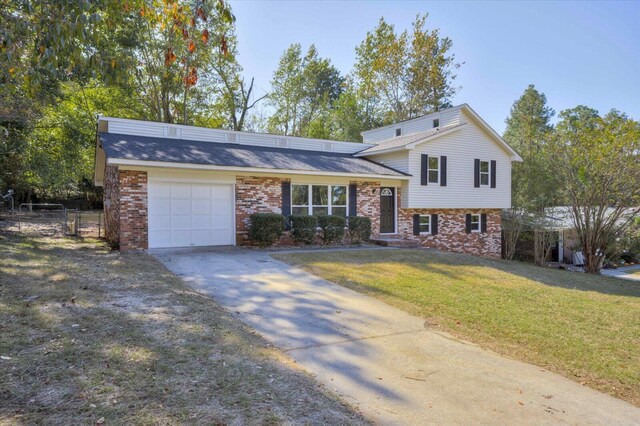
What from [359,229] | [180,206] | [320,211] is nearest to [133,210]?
[180,206]

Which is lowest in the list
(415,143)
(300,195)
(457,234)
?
(457,234)

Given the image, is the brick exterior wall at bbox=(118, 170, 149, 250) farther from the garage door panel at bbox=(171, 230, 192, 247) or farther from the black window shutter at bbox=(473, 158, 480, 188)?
the black window shutter at bbox=(473, 158, 480, 188)

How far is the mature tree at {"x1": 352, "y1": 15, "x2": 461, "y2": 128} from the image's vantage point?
100 feet

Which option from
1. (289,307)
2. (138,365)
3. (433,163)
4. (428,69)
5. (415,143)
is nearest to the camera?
(138,365)

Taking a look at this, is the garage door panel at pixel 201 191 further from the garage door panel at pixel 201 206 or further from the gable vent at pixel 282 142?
the gable vent at pixel 282 142

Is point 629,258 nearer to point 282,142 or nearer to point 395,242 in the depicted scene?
point 395,242

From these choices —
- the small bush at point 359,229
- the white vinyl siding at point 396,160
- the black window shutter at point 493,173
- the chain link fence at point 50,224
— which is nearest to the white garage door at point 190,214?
the small bush at point 359,229

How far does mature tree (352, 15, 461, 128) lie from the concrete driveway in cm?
2756

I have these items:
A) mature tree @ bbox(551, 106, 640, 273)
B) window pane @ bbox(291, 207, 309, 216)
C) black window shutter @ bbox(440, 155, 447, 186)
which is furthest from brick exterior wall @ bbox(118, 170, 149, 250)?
mature tree @ bbox(551, 106, 640, 273)

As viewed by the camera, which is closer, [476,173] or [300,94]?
[476,173]

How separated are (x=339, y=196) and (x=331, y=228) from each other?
68.7 inches

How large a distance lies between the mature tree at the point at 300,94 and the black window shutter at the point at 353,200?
725 inches

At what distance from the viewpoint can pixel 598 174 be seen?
1602 cm

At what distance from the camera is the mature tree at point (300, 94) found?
3450cm
